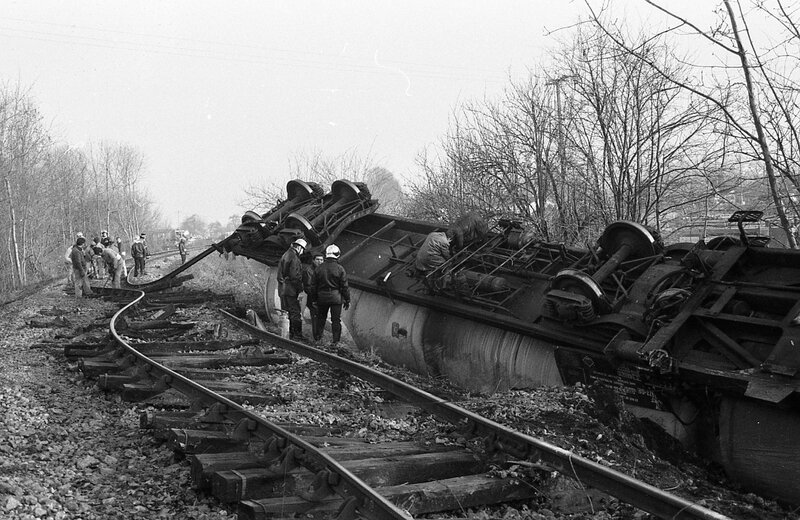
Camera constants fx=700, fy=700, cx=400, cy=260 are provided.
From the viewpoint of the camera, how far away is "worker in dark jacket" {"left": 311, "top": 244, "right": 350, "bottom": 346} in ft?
36.2

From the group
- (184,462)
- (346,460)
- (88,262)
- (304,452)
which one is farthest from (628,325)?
(88,262)

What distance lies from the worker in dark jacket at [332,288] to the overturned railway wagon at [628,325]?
0.58 meters

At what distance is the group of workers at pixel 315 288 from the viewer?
11.1 meters

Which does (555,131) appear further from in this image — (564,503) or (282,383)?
(564,503)

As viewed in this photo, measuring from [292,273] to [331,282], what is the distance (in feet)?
A: 3.38

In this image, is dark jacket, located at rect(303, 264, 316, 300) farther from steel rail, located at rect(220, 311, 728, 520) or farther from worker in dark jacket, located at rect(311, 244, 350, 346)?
steel rail, located at rect(220, 311, 728, 520)

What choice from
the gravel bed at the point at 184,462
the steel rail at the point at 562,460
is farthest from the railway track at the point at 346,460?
the gravel bed at the point at 184,462

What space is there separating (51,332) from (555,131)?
11.8m

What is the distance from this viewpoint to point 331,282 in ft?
36.2

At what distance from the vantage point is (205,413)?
6.14 metres

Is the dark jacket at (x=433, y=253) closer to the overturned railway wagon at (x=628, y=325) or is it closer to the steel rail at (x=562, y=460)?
the overturned railway wagon at (x=628, y=325)

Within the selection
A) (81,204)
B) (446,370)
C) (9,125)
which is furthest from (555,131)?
(81,204)

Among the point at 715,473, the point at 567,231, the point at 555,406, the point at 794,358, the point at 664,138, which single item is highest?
the point at 664,138

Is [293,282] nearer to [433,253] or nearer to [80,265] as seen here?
[433,253]
